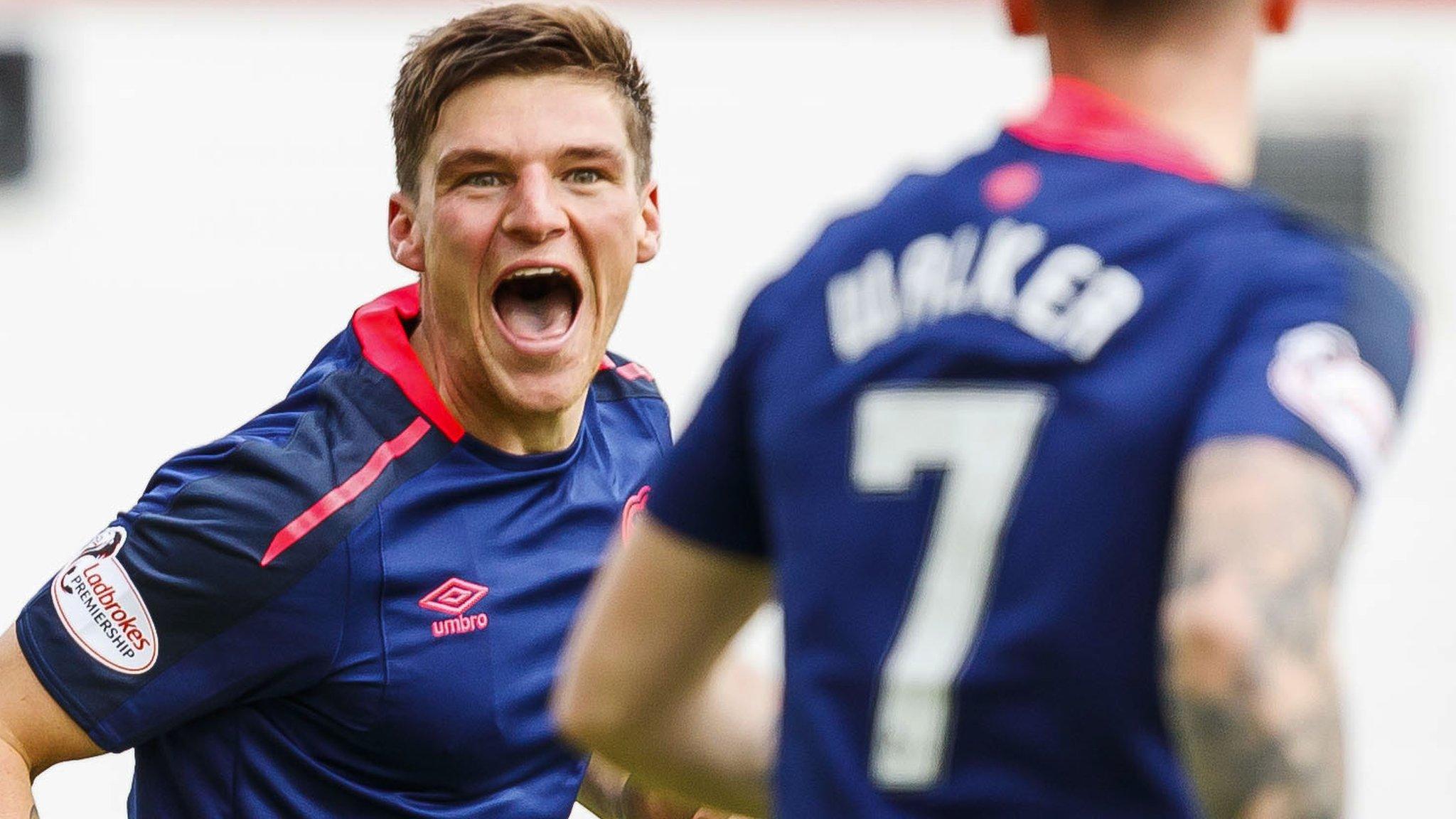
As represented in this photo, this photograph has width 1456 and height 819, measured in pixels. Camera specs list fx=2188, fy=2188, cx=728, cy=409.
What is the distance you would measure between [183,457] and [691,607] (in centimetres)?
148

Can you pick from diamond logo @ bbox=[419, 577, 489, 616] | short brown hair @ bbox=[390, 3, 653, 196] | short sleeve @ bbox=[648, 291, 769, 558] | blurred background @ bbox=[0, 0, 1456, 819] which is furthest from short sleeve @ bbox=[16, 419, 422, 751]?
blurred background @ bbox=[0, 0, 1456, 819]

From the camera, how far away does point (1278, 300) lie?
1.56 meters

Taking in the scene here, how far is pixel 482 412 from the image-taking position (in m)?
3.43

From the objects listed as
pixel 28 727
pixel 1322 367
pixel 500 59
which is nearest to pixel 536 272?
pixel 500 59

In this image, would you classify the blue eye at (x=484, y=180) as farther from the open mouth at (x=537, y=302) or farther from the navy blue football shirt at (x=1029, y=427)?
the navy blue football shirt at (x=1029, y=427)

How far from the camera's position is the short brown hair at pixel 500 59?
343 cm

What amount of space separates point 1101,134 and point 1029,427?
0.84 ft

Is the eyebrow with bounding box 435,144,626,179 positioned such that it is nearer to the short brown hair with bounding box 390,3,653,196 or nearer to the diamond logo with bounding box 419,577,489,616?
the short brown hair with bounding box 390,3,653,196

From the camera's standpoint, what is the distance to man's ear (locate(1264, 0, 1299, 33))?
5.78 feet

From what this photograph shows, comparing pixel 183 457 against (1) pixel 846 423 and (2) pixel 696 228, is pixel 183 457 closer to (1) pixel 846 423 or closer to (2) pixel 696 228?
(1) pixel 846 423

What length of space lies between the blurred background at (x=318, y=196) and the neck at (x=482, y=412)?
6.70 m

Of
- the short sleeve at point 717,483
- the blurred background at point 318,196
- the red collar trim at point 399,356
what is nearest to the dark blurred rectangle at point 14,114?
the blurred background at point 318,196

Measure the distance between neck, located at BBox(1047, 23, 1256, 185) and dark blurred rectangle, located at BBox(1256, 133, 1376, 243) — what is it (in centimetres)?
911

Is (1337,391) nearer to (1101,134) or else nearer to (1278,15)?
(1101,134)
